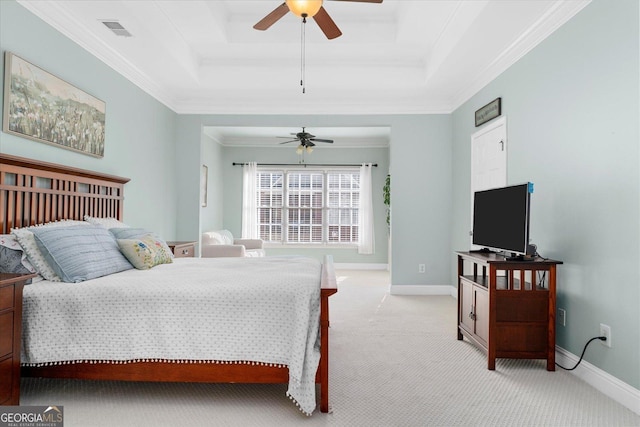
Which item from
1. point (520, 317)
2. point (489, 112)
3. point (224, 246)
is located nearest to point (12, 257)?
point (520, 317)

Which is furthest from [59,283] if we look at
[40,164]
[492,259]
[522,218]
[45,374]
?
[522,218]

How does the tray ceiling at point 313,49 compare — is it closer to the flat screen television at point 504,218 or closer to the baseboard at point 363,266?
the flat screen television at point 504,218

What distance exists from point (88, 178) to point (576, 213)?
3931mm

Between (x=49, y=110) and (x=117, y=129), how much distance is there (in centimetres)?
102

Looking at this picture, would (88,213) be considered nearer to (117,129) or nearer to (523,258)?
(117,129)

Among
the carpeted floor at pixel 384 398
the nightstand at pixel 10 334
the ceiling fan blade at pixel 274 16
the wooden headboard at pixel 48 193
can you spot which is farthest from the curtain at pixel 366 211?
the nightstand at pixel 10 334

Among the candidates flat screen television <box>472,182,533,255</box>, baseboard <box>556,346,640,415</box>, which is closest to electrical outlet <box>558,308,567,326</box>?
baseboard <box>556,346,640,415</box>

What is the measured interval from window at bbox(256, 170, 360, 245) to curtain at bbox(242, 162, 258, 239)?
17cm

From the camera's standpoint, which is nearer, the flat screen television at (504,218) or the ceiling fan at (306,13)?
the ceiling fan at (306,13)

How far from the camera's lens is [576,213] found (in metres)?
2.74

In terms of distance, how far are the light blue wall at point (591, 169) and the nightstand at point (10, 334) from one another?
3.34m

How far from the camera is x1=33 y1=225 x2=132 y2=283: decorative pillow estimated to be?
7.79ft

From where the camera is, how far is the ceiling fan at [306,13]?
2355 millimetres

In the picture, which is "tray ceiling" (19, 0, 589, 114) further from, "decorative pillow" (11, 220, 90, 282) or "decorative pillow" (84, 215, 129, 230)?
"decorative pillow" (11, 220, 90, 282)
